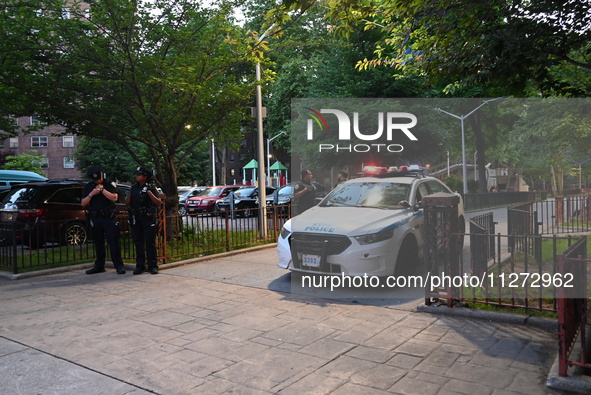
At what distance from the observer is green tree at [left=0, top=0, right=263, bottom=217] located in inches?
414

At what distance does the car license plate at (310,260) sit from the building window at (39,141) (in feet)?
215

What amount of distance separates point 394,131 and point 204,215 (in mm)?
9870

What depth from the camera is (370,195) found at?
27.2ft

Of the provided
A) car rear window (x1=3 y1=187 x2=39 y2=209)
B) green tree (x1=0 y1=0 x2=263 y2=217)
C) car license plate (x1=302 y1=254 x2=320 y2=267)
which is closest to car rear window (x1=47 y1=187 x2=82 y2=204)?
car rear window (x1=3 y1=187 x2=39 y2=209)

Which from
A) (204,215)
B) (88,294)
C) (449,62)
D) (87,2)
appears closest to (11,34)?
(87,2)

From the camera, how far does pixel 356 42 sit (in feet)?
67.3

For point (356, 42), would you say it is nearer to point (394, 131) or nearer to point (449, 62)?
point (394, 131)

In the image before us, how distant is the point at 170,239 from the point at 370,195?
4.54 m

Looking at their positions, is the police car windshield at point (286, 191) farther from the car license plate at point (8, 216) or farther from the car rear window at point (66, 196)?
the car license plate at point (8, 216)

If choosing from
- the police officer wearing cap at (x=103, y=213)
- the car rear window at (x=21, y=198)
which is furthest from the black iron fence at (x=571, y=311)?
the car rear window at (x=21, y=198)

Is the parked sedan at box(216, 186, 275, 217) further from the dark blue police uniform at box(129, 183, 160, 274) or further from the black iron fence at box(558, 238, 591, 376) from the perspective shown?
the black iron fence at box(558, 238, 591, 376)

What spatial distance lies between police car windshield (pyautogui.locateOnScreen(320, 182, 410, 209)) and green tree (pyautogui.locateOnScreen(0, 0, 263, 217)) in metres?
3.92

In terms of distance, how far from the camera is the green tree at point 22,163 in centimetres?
5156

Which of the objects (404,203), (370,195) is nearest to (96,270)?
(370,195)
